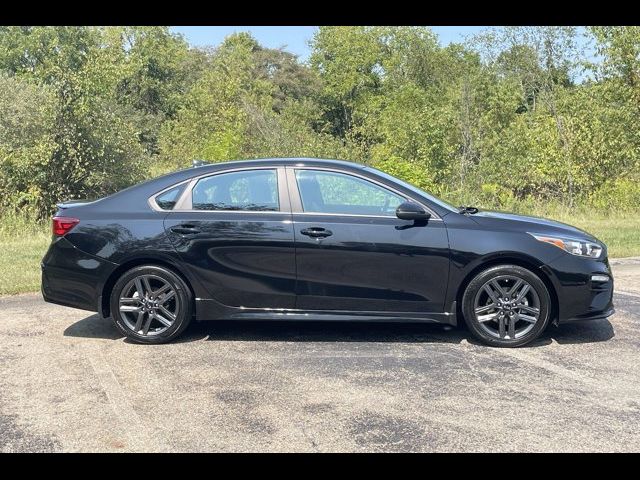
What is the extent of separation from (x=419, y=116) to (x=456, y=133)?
1505mm

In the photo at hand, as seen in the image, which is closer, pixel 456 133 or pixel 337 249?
pixel 337 249

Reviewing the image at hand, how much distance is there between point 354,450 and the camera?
377 centimetres

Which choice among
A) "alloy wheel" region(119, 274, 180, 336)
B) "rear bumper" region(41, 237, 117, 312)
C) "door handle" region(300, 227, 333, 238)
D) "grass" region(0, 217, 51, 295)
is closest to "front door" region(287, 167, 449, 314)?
"door handle" region(300, 227, 333, 238)

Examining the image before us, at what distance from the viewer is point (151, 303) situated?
595 cm

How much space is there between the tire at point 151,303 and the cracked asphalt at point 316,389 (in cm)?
17

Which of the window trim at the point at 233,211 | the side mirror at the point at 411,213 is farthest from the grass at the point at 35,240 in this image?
the side mirror at the point at 411,213

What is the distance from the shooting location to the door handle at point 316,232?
5816 millimetres

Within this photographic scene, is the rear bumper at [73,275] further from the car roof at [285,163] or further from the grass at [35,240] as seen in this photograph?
the grass at [35,240]

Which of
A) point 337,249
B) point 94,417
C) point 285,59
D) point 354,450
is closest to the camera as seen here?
point 354,450

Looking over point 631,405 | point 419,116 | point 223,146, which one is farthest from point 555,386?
point 223,146

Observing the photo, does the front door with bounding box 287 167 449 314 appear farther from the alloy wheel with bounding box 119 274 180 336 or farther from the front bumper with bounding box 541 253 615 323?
the alloy wheel with bounding box 119 274 180 336

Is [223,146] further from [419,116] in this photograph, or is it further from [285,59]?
[285,59]

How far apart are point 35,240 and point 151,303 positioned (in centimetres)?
801

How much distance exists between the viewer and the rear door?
5.87m
